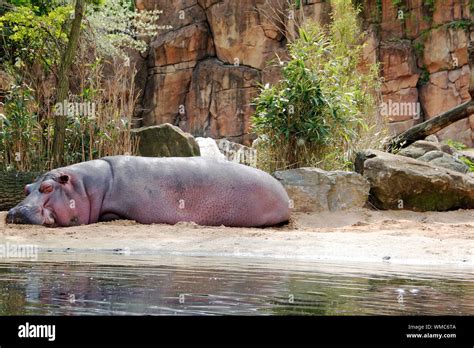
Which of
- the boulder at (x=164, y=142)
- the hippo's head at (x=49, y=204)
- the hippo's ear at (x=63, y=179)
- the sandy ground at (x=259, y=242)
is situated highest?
the boulder at (x=164, y=142)

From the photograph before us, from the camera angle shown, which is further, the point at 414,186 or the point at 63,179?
the point at 414,186

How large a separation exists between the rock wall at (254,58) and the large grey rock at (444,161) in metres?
10.1

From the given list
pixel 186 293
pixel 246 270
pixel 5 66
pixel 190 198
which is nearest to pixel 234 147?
pixel 5 66

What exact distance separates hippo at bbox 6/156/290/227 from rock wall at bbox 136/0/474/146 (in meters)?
14.5

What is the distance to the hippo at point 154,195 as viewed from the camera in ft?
25.3

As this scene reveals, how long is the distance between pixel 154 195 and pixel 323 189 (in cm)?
288

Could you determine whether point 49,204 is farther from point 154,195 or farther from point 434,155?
point 434,155

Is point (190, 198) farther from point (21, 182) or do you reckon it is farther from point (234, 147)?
point (234, 147)

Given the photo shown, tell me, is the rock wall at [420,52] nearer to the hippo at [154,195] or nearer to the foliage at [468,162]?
the foliage at [468,162]

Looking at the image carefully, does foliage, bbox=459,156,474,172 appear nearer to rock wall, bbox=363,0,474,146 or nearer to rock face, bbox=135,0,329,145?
rock wall, bbox=363,0,474,146

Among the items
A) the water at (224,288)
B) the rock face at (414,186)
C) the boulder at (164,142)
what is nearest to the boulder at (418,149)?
the rock face at (414,186)

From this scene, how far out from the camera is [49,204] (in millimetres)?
7688

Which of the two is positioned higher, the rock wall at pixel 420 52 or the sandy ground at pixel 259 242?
the rock wall at pixel 420 52

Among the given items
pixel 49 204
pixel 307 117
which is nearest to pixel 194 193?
pixel 49 204
